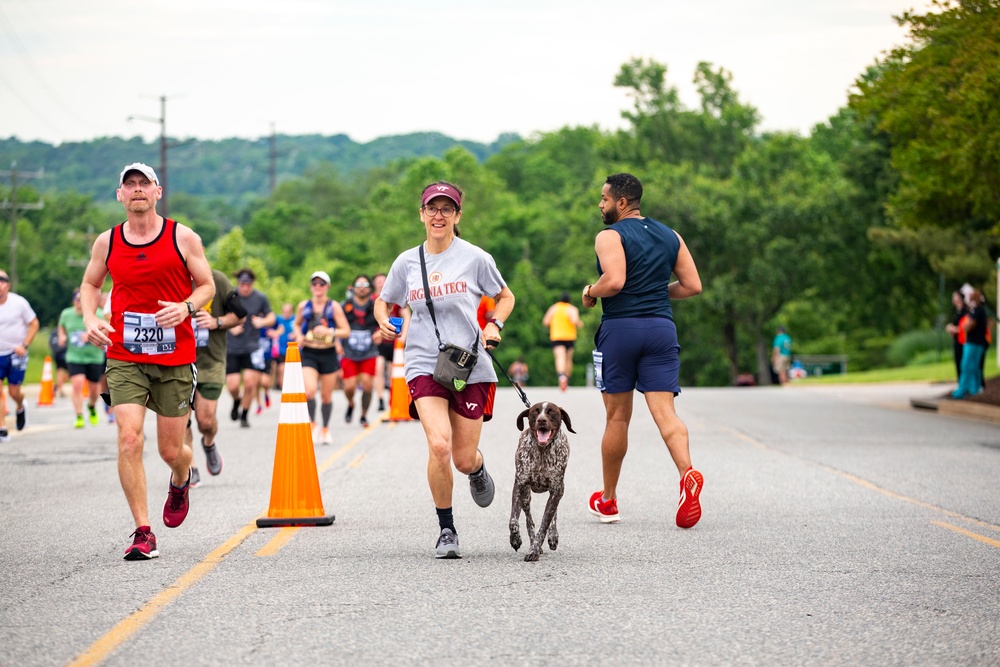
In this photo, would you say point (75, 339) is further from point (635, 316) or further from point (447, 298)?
point (447, 298)

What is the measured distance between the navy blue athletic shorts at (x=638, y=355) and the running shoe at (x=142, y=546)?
2959mm

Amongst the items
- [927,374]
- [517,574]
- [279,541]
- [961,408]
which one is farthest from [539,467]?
[927,374]

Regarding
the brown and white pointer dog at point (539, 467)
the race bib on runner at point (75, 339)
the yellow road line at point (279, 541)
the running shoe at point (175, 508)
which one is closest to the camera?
the brown and white pointer dog at point (539, 467)

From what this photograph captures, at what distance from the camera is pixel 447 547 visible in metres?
7.96

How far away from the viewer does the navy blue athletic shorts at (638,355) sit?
9180 mm

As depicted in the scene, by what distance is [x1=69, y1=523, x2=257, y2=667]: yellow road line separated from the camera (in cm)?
557

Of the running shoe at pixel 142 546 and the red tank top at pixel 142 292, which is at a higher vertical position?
the red tank top at pixel 142 292

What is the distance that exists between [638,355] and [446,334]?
1635 millimetres

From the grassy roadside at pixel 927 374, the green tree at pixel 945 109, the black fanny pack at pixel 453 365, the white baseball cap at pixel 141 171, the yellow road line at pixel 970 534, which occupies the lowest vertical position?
the grassy roadside at pixel 927 374

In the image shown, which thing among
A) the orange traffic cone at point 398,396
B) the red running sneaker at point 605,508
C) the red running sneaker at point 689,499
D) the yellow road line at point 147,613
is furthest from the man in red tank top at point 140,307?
the orange traffic cone at point 398,396

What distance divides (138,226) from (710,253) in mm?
54727

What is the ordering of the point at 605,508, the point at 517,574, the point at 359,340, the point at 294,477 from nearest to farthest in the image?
the point at 517,574, the point at 294,477, the point at 605,508, the point at 359,340

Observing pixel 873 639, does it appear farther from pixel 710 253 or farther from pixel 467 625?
pixel 710 253

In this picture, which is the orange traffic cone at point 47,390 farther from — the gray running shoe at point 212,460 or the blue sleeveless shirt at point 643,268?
the blue sleeveless shirt at point 643,268
